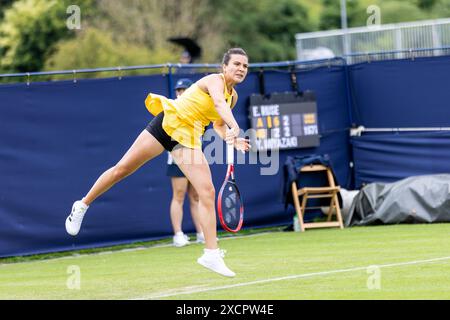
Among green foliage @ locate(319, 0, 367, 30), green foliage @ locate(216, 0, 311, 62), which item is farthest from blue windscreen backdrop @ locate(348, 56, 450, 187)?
green foliage @ locate(216, 0, 311, 62)

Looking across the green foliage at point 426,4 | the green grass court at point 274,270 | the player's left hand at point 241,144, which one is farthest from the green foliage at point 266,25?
the player's left hand at point 241,144

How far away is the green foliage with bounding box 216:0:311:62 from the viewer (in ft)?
163

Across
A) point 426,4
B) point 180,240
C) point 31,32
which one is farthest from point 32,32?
point 180,240

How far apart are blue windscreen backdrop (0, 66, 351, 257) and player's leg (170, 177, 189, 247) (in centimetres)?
89

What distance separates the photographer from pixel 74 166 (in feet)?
49.6

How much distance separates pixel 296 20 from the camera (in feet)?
168

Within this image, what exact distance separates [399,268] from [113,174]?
3.13 m

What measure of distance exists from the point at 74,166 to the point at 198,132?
202 inches

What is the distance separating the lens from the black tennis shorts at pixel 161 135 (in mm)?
10344

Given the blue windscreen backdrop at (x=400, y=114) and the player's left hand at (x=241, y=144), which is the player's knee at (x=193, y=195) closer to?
the blue windscreen backdrop at (x=400, y=114)

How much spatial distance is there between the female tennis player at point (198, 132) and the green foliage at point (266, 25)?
3890 cm

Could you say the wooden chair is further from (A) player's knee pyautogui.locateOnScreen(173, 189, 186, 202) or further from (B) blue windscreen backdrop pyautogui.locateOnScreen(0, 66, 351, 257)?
(A) player's knee pyautogui.locateOnScreen(173, 189, 186, 202)
